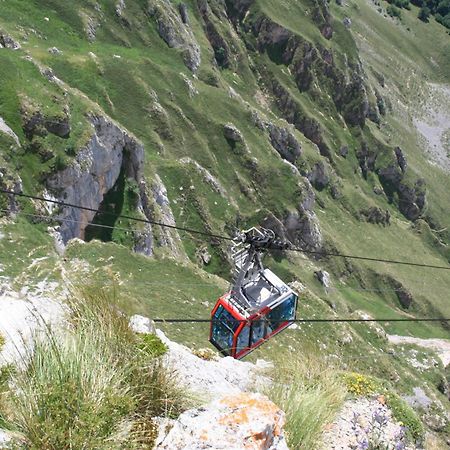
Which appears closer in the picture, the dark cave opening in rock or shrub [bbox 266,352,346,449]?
shrub [bbox 266,352,346,449]

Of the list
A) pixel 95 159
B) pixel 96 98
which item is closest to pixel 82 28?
pixel 96 98

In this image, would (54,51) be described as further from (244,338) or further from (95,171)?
(244,338)

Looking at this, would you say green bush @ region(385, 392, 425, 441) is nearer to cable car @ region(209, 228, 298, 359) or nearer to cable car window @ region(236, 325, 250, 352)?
cable car @ region(209, 228, 298, 359)

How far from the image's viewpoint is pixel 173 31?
322 feet

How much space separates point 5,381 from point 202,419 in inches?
117

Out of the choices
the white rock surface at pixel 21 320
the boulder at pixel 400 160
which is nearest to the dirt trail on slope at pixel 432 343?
the boulder at pixel 400 160

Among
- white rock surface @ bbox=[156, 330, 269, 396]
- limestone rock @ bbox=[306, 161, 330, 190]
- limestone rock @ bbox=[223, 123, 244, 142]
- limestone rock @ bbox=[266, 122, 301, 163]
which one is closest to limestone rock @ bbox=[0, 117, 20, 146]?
white rock surface @ bbox=[156, 330, 269, 396]

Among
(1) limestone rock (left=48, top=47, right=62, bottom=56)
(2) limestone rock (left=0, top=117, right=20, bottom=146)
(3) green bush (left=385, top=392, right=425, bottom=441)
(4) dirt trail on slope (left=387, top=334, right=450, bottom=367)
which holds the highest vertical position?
(3) green bush (left=385, top=392, right=425, bottom=441)

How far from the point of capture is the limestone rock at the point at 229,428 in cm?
723

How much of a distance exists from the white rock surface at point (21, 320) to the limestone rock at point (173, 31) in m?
91.5

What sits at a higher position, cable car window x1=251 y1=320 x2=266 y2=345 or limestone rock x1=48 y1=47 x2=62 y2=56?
cable car window x1=251 y1=320 x2=266 y2=345

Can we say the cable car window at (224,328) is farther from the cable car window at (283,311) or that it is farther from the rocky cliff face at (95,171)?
the rocky cliff face at (95,171)

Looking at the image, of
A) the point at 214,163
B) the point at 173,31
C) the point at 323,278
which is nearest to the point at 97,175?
the point at 214,163

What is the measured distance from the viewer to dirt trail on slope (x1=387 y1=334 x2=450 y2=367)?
9149 centimetres
